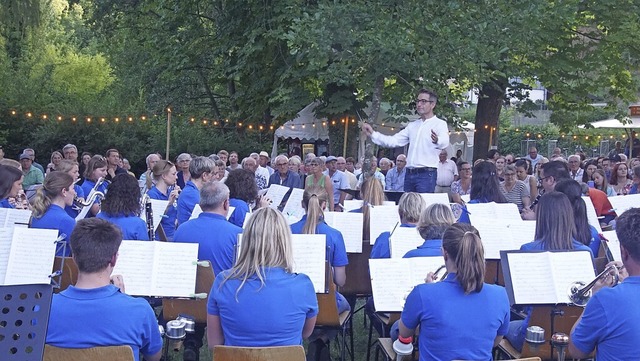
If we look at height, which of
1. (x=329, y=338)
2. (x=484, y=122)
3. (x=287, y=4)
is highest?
(x=287, y=4)

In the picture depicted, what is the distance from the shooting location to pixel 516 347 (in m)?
5.34

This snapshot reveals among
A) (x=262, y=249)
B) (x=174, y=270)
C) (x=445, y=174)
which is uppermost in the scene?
(x=262, y=249)

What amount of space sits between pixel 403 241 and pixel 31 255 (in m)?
2.81

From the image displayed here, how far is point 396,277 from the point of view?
209 inches

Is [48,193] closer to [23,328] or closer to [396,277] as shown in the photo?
[396,277]

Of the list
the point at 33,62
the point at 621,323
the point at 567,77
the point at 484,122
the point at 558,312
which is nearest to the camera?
the point at 621,323

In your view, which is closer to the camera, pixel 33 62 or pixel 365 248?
pixel 365 248

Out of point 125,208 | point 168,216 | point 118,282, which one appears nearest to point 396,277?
point 118,282

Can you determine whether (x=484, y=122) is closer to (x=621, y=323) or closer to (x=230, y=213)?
(x=230, y=213)

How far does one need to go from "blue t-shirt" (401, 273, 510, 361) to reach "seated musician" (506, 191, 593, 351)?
3.87 ft

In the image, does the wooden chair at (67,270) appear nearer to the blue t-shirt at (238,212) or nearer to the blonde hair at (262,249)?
the blue t-shirt at (238,212)

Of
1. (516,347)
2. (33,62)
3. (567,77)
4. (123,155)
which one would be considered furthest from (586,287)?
(33,62)

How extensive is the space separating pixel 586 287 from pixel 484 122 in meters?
17.5

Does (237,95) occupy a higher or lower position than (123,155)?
higher
